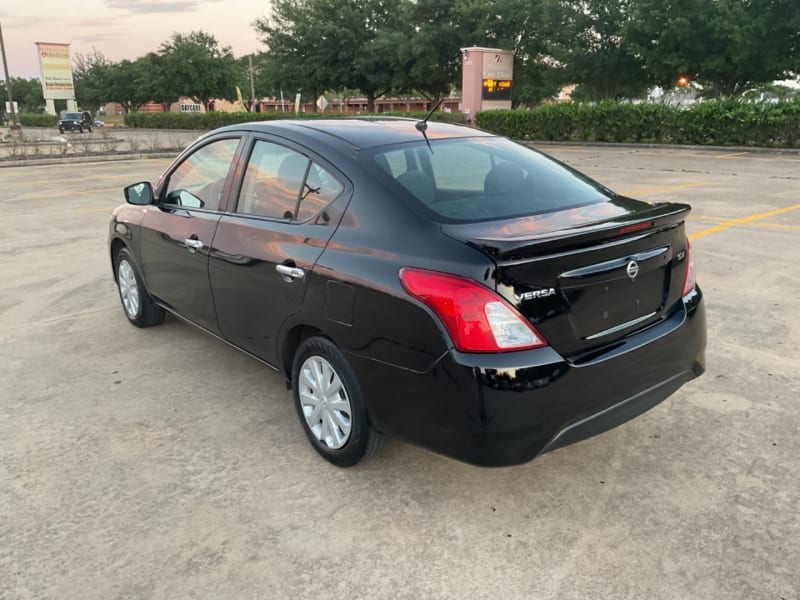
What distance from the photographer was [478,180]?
331cm

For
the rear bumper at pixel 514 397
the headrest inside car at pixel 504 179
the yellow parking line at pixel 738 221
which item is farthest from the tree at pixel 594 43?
the rear bumper at pixel 514 397

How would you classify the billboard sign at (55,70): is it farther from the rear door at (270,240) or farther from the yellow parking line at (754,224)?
the rear door at (270,240)

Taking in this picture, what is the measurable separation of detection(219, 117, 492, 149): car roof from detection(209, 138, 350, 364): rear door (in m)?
0.11

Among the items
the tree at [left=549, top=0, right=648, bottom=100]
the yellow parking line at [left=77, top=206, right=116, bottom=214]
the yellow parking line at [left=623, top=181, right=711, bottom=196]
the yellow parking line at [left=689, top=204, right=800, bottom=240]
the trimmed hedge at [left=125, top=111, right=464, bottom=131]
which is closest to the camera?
the yellow parking line at [left=689, top=204, right=800, bottom=240]

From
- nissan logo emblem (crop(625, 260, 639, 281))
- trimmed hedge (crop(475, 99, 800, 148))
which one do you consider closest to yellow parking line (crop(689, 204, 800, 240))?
nissan logo emblem (crop(625, 260, 639, 281))

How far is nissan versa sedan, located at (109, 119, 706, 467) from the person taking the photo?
2.45 metres

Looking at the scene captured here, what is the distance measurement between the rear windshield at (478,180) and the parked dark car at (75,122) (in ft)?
167

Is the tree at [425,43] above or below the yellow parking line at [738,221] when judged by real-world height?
above

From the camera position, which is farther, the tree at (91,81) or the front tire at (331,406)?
the tree at (91,81)

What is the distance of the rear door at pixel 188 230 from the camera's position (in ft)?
12.7

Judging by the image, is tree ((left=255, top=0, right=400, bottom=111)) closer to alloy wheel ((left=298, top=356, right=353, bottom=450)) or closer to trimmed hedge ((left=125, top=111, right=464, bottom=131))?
trimmed hedge ((left=125, top=111, right=464, bottom=131))

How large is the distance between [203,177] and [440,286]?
89.8 inches

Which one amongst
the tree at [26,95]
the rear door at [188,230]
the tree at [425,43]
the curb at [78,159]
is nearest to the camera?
the rear door at [188,230]

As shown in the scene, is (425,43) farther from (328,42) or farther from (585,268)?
(585,268)
